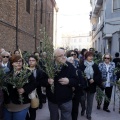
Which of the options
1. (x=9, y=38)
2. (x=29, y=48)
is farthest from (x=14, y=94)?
(x=29, y=48)

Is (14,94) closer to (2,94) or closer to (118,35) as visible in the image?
(2,94)

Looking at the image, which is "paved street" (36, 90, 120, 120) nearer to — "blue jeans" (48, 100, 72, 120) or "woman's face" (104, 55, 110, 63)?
"woman's face" (104, 55, 110, 63)

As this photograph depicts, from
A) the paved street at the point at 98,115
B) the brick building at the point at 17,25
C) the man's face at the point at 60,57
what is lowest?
the paved street at the point at 98,115

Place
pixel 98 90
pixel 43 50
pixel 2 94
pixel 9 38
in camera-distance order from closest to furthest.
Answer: pixel 2 94, pixel 43 50, pixel 98 90, pixel 9 38

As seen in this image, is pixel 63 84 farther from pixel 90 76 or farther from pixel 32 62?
pixel 90 76

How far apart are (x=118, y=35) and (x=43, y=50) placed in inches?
586

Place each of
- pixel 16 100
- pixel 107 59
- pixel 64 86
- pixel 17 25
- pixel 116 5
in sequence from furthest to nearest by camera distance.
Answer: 1. pixel 116 5
2. pixel 17 25
3. pixel 107 59
4. pixel 64 86
5. pixel 16 100

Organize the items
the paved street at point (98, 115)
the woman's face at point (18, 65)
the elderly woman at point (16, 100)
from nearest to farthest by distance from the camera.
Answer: the elderly woman at point (16, 100) → the woman's face at point (18, 65) → the paved street at point (98, 115)

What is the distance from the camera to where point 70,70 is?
457cm

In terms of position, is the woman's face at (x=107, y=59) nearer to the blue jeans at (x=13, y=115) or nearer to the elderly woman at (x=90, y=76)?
the elderly woman at (x=90, y=76)

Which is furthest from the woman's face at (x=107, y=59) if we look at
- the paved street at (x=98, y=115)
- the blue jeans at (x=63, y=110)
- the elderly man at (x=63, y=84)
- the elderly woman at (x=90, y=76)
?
the blue jeans at (x=63, y=110)

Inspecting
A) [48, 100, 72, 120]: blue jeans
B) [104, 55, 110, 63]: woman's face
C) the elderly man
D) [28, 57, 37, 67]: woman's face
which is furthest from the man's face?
[104, 55, 110, 63]: woman's face

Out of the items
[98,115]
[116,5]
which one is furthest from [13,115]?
[116,5]

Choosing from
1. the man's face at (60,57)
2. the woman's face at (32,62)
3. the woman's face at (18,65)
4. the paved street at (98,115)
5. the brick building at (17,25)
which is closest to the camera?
the woman's face at (18,65)
